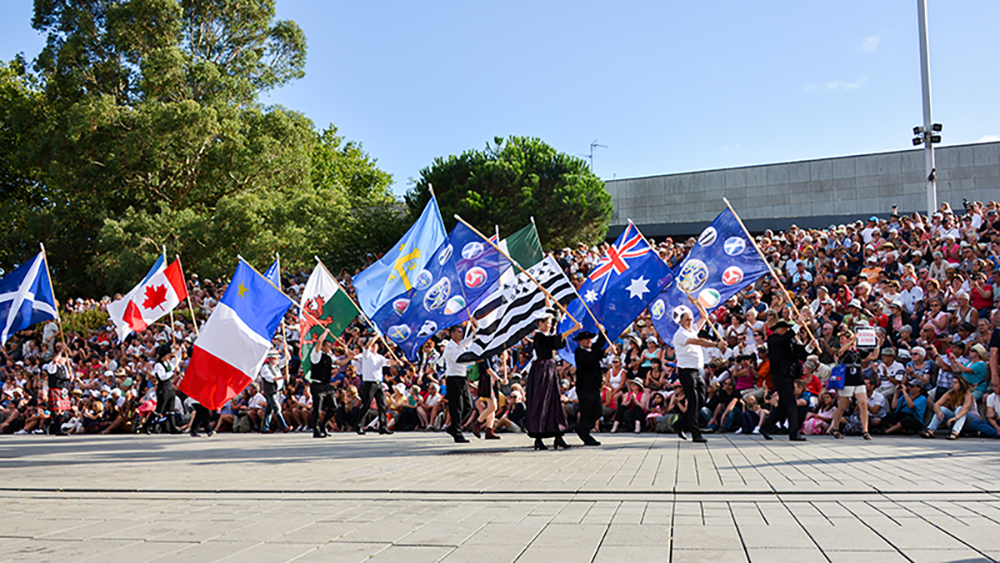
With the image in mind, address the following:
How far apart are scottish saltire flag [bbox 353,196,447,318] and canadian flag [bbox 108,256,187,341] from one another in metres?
5.24

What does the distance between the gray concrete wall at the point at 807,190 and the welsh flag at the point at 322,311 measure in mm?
26683

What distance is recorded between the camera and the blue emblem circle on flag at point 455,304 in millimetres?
12516

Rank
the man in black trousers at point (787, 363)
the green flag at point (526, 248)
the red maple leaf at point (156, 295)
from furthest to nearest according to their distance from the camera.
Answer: the red maple leaf at point (156, 295) → the green flag at point (526, 248) → the man in black trousers at point (787, 363)

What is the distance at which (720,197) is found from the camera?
134ft

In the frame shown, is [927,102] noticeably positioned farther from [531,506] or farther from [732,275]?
[531,506]

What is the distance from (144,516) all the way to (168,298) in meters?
11.6

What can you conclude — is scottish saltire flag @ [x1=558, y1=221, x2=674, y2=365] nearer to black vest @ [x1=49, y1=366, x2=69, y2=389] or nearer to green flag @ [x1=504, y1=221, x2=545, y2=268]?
green flag @ [x1=504, y1=221, x2=545, y2=268]

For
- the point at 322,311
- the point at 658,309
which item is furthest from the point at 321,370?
the point at 658,309

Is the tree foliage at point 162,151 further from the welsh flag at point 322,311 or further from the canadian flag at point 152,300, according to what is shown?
the welsh flag at point 322,311

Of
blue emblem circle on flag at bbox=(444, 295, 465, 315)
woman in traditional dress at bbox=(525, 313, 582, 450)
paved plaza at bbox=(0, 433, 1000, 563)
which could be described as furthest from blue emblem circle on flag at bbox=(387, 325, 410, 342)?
woman in traditional dress at bbox=(525, 313, 582, 450)

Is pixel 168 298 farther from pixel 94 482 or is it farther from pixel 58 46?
pixel 58 46

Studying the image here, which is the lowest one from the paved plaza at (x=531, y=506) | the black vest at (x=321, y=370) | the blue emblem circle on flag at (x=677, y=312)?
the paved plaza at (x=531, y=506)

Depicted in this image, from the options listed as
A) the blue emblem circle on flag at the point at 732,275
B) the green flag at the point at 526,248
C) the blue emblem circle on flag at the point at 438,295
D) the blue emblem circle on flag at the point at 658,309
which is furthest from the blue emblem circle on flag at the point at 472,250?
the blue emblem circle on flag at the point at 732,275

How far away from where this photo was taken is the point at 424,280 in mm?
12953
